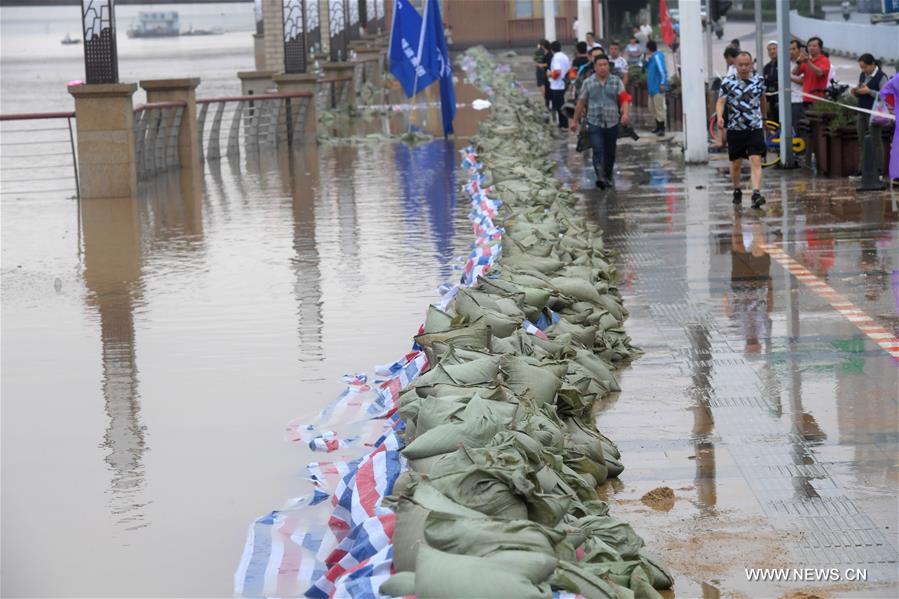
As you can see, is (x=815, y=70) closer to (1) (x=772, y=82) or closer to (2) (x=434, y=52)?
(1) (x=772, y=82)

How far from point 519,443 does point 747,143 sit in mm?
10645

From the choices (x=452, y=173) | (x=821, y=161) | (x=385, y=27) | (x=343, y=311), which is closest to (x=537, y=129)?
(x=452, y=173)

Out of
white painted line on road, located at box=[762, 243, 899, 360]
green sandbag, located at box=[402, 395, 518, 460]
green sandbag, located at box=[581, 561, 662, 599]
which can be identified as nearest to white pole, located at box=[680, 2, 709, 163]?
white painted line on road, located at box=[762, 243, 899, 360]

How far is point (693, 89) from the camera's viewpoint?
20.1m

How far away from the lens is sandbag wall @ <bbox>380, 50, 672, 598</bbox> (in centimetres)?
462

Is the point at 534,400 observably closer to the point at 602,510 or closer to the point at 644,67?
the point at 602,510

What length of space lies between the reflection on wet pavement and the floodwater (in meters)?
1.70

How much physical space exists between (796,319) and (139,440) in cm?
460

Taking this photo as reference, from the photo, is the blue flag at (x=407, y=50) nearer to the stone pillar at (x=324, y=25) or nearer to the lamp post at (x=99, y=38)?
the lamp post at (x=99, y=38)

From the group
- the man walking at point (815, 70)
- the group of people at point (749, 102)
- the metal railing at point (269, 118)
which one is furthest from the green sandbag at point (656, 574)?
the metal railing at point (269, 118)

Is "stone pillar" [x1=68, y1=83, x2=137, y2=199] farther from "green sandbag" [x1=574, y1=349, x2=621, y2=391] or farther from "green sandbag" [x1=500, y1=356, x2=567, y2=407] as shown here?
"green sandbag" [x1=500, y1=356, x2=567, y2=407]

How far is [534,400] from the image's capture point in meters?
6.63

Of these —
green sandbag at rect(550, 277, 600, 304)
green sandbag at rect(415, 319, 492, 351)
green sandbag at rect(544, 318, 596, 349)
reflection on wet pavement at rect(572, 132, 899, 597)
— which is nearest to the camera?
reflection on wet pavement at rect(572, 132, 899, 597)

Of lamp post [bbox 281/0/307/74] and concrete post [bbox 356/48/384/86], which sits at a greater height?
concrete post [bbox 356/48/384/86]
